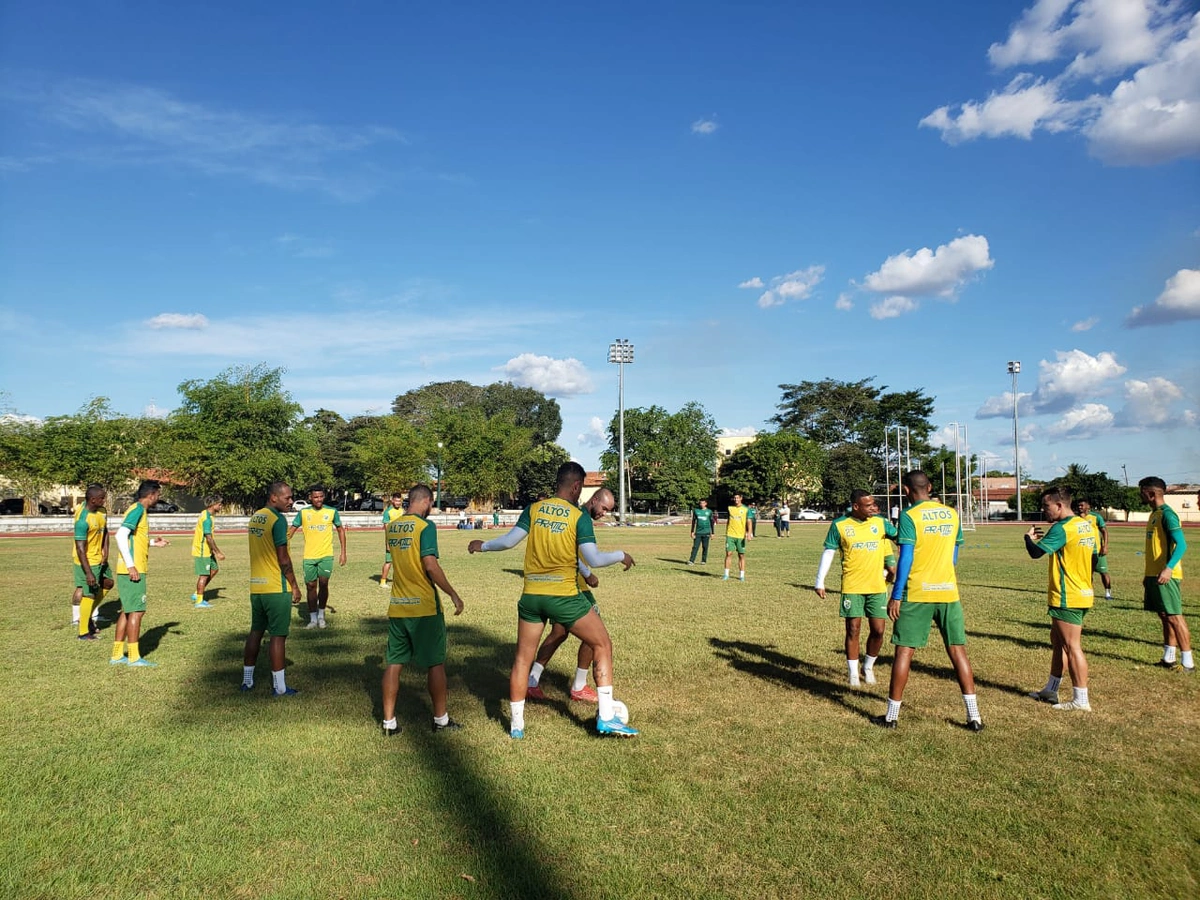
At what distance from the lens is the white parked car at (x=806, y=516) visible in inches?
3135

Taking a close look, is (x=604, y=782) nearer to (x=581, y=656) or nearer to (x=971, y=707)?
(x=581, y=656)

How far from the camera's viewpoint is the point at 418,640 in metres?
6.67

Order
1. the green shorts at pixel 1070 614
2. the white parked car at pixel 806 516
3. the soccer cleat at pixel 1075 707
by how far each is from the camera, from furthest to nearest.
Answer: the white parked car at pixel 806 516 → the green shorts at pixel 1070 614 → the soccer cleat at pixel 1075 707

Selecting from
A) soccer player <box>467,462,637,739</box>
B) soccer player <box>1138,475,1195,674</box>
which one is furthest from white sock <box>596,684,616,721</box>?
soccer player <box>1138,475,1195,674</box>

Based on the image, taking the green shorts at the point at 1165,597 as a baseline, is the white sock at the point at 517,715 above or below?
below

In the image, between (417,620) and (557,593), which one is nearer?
(557,593)

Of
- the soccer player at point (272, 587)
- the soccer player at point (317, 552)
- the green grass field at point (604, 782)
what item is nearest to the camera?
the green grass field at point (604, 782)

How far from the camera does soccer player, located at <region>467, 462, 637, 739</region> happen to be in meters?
6.43

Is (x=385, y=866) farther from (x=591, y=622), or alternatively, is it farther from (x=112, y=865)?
(x=591, y=622)

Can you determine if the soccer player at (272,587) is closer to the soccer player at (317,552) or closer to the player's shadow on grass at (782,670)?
the soccer player at (317,552)

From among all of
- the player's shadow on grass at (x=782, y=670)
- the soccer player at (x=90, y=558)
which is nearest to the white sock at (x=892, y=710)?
the player's shadow on grass at (x=782, y=670)

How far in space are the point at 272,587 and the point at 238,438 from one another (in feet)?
203

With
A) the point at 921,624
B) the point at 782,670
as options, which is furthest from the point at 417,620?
the point at 782,670

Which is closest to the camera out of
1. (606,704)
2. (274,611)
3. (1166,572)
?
(606,704)
